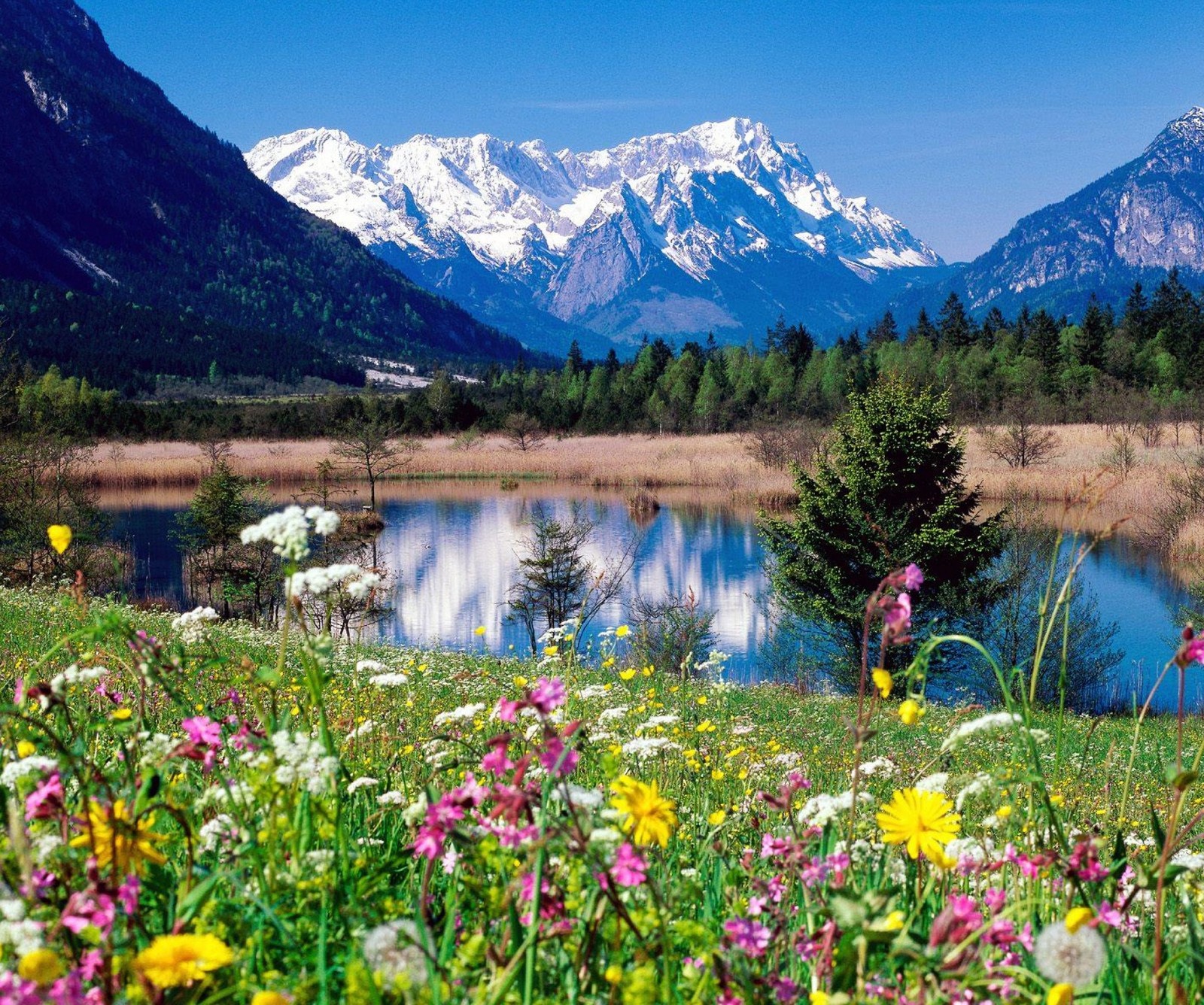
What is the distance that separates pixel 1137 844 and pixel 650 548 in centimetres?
2956

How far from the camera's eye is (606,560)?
2661cm

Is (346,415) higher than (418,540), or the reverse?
(346,415)

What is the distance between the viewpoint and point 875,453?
827 inches

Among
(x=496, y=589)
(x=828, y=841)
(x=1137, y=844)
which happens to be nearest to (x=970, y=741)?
(x=1137, y=844)

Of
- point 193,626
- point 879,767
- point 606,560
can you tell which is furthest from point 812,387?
point 193,626

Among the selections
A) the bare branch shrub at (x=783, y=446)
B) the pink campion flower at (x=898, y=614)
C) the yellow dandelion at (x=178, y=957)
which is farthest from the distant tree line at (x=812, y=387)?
the yellow dandelion at (x=178, y=957)

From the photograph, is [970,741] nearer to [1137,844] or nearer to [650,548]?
[1137,844]

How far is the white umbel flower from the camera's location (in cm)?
90

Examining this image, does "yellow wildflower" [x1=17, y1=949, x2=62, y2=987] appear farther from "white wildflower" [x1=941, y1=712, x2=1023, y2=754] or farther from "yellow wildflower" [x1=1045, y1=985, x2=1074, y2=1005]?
"white wildflower" [x1=941, y1=712, x2=1023, y2=754]

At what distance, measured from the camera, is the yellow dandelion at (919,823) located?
5.25ft

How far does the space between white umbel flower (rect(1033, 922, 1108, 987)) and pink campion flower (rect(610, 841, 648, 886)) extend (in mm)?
433

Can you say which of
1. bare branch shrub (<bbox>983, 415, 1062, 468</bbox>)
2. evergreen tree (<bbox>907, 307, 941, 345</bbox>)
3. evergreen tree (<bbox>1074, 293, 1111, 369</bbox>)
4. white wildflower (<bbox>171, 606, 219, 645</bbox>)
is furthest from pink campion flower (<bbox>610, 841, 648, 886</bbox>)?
evergreen tree (<bbox>907, 307, 941, 345</bbox>)

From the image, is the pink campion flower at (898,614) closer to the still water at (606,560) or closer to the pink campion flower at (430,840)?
the pink campion flower at (430,840)

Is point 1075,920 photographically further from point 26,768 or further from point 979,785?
point 26,768
